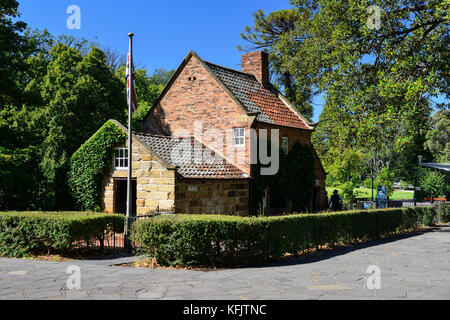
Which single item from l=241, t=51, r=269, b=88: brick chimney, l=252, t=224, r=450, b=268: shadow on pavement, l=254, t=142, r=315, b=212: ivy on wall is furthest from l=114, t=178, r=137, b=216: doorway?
l=241, t=51, r=269, b=88: brick chimney

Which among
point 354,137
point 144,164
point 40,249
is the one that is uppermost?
point 354,137

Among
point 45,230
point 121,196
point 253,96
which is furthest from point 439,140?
point 45,230

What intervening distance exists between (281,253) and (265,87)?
18.0 meters

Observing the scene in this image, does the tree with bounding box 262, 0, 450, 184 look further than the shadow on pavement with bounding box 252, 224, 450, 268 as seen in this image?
Yes

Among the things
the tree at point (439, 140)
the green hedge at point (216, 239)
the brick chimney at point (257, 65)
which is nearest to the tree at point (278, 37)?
the brick chimney at point (257, 65)

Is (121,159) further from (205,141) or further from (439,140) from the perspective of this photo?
(439,140)

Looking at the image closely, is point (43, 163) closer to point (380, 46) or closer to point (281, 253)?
point (281, 253)

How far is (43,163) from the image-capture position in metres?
21.8

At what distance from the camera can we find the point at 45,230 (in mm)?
12383

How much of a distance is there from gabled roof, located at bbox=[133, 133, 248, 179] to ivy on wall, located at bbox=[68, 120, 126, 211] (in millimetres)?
1386

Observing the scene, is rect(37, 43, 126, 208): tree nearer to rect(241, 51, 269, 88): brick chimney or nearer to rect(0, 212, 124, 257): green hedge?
rect(241, 51, 269, 88): brick chimney

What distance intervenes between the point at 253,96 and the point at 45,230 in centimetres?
1612

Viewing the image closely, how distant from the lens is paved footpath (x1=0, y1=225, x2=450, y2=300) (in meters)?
7.62

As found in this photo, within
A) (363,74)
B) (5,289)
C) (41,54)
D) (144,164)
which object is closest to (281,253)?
(5,289)
